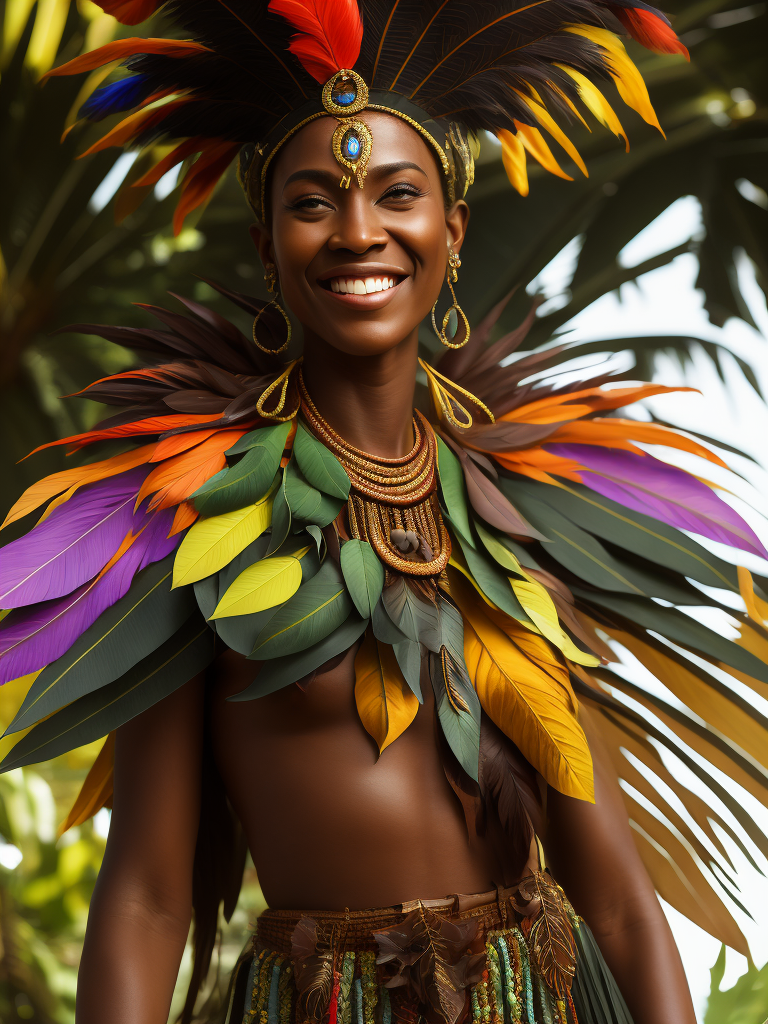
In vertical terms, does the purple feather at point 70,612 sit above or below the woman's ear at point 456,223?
below

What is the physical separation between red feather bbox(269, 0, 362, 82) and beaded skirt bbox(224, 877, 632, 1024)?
3.22 feet

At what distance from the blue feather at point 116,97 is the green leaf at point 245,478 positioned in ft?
1.53

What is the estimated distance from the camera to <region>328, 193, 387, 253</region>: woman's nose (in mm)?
1052

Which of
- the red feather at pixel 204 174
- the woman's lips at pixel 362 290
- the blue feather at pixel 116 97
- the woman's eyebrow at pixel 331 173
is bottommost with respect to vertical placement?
the woman's lips at pixel 362 290

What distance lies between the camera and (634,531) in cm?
132

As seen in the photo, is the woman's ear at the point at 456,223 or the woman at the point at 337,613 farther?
the woman's ear at the point at 456,223

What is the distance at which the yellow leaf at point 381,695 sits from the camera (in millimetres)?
1040

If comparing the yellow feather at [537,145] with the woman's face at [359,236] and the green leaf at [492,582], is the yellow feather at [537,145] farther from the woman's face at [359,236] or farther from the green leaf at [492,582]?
the green leaf at [492,582]

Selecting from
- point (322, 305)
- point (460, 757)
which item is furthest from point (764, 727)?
point (322, 305)

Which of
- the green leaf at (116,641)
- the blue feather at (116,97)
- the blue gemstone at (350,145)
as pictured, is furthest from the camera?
the blue feather at (116,97)

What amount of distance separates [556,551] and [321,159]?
0.60 metres

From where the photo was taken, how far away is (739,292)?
5.98ft

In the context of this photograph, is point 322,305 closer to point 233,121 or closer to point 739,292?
point 233,121

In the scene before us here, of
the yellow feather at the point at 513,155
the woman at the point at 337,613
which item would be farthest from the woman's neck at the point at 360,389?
the yellow feather at the point at 513,155
